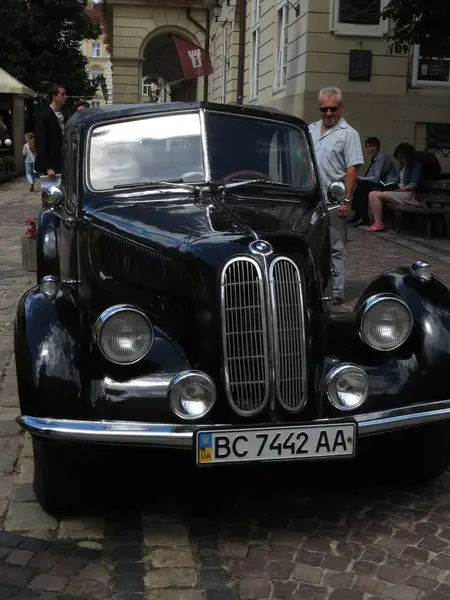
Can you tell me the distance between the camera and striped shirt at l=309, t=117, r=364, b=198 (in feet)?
23.2

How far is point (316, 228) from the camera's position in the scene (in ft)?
14.6

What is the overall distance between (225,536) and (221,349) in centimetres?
82

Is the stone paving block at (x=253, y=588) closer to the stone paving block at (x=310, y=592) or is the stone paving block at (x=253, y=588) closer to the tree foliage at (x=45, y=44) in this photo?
the stone paving block at (x=310, y=592)

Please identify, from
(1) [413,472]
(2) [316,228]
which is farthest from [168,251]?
(1) [413,472]

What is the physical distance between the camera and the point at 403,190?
13.6 meters

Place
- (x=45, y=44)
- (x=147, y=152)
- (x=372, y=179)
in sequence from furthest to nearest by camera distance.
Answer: (x=45, y=44)
(x=372, y=179)
(x=147, y=152)

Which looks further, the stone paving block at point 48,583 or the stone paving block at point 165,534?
the stone paving block at point 165,534

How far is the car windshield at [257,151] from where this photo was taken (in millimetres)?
4645

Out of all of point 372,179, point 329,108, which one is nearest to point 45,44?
point 372,179

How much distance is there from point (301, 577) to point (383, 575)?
1.05ft

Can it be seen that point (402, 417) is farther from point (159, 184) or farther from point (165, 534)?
point (159, 184)

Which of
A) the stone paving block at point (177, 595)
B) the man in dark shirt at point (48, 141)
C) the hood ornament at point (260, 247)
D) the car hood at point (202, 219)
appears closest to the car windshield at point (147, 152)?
the car hood at point (202, 219)

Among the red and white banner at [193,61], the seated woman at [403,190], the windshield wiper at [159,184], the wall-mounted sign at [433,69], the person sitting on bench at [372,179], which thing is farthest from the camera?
the red and white banner at [193,61]

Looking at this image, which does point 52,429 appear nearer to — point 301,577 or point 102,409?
point 102,409
